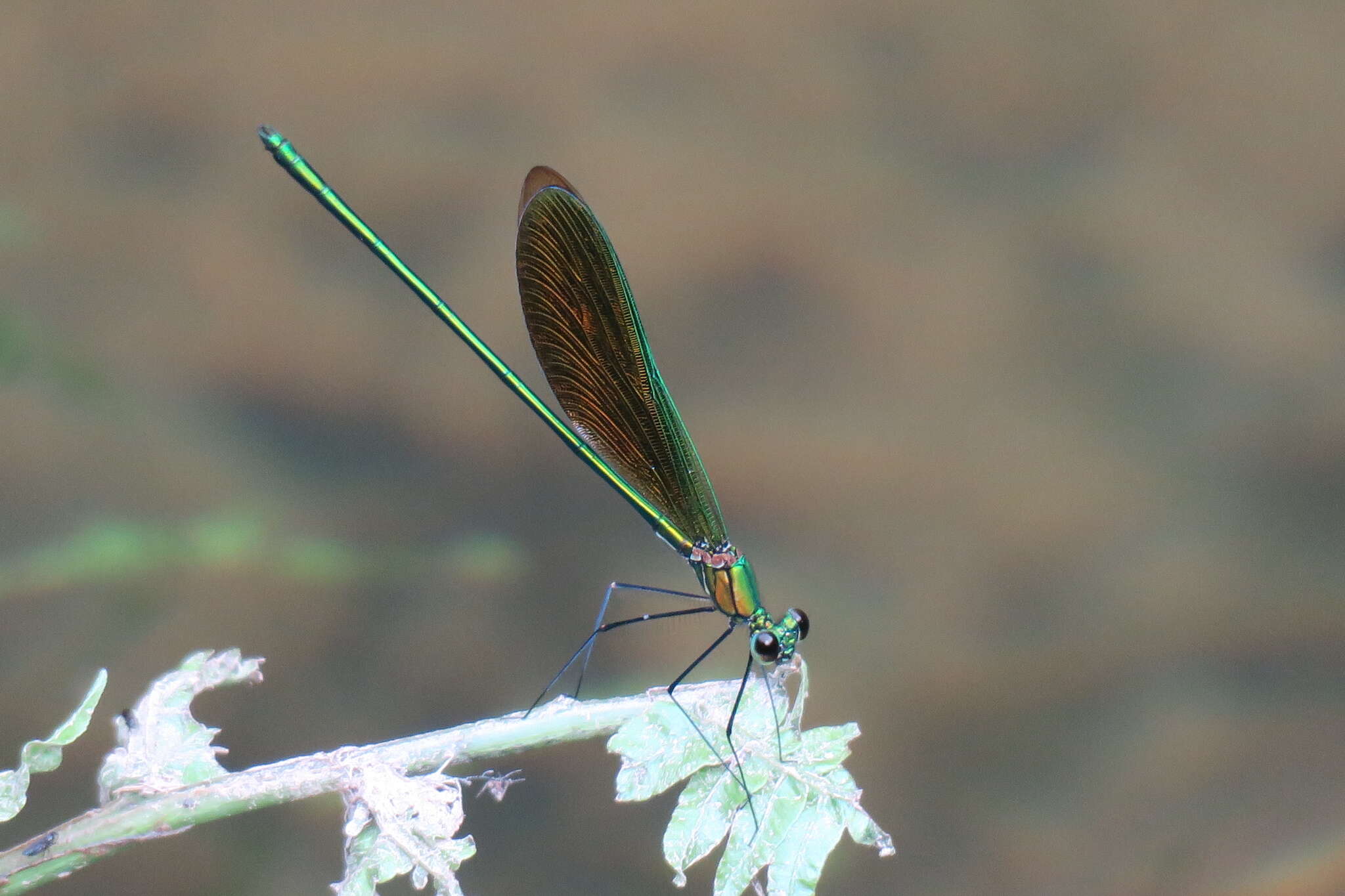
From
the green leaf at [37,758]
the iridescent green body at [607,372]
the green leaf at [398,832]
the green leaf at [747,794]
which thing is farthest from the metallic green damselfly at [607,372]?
the green leaf at [37,758]

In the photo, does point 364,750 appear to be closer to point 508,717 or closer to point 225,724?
point 508,717

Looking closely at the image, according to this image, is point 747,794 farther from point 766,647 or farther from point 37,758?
point 37,758

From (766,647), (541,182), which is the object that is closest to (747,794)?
(766,647)

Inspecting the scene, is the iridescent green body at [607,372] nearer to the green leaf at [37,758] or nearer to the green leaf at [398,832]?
the green leaf at [398,832]

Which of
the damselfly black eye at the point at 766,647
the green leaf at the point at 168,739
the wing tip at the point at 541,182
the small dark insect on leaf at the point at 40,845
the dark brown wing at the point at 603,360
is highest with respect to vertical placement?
the wing tip at the point at 541,182

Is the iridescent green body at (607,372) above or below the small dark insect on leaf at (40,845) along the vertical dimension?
above
